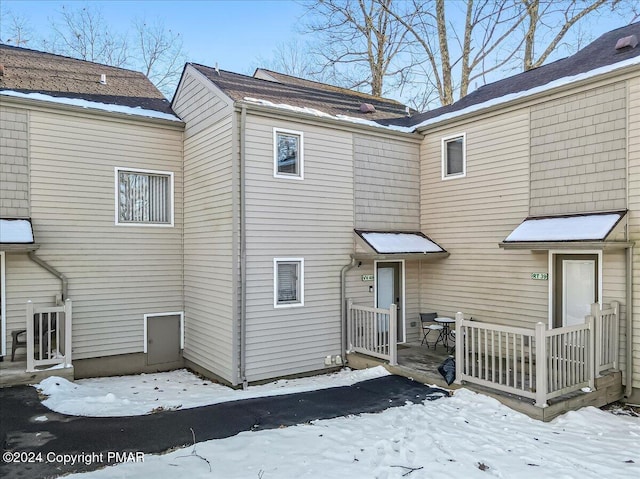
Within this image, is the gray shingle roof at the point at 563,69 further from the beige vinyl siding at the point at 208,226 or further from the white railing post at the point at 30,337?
the white railing post at the point at 30,337

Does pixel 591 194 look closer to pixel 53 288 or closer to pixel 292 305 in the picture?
pixel 292 305

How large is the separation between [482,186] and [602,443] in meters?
5.46

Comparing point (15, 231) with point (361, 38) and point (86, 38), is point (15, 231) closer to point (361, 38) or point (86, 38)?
point (86, 38)

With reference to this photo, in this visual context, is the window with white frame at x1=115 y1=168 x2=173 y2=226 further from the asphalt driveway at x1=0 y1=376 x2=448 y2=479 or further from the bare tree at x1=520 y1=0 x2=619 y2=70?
the bare tree at x1=520 y1=0 x2=619 y2=70

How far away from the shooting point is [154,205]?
9688mm

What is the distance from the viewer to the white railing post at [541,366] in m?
5.86

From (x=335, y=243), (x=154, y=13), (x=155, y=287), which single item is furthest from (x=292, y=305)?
(x=154, y=13)

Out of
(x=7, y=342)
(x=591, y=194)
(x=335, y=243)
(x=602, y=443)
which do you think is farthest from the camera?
(x=335, y=243)

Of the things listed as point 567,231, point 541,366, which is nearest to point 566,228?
point 567,231

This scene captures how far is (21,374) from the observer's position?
727 centimetres

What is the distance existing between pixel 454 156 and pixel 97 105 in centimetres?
798

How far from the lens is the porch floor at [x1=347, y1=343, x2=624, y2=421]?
5969 millimetres

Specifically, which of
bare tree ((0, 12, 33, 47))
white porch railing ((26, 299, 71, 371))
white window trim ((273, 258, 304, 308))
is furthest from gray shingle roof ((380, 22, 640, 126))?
bare tree ((0, 12, 33, 47))

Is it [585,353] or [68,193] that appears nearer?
[585,353]
